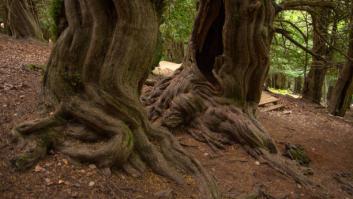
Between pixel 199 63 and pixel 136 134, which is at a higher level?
pixel 199 63

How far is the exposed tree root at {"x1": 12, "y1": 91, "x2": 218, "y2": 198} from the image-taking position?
392 centimetres

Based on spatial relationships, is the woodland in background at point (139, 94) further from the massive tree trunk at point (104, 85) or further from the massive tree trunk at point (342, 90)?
the massive tree trunk at point (342, 90)

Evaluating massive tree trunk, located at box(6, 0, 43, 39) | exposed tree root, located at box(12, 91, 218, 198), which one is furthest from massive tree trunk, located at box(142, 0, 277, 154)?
massive tree trunk, located at box(6, 0, 43, 39)

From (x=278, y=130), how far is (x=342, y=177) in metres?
2.55

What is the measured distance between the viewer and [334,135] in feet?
33.0

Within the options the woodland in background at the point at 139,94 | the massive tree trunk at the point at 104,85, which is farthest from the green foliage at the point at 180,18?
the massive tree trunk at the point at 104,85

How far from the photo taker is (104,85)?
4348mm

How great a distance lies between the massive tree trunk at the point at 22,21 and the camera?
1296 centimetres

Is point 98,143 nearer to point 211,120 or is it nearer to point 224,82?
point 211,120

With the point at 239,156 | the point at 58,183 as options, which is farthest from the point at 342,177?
the point at 58,183

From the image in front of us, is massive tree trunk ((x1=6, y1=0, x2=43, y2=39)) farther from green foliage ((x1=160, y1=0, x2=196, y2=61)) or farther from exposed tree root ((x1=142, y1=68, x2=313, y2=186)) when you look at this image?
exposed tree root ((x1=142, y1=68, x2=313, y2=186))

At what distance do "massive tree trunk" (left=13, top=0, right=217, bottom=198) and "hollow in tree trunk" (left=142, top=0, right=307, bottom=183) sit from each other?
199 centimetres

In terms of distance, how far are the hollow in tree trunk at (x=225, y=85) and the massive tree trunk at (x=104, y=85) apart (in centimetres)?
199

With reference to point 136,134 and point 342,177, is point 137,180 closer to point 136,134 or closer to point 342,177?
point 136,134
